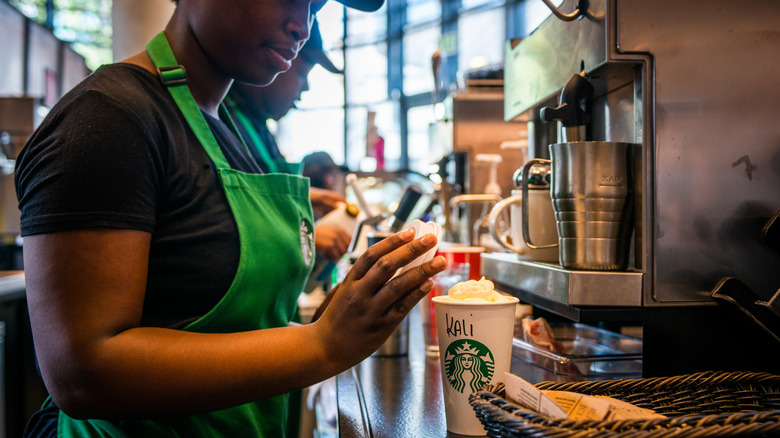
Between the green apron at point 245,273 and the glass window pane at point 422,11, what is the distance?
6863mm

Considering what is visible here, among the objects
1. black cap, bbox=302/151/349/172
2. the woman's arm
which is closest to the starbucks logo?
the woman's arm

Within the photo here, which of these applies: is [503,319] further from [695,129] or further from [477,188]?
[477,188]

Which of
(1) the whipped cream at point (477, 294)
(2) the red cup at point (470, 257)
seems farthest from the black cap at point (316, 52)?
(1) the whipped cream at point (477, 294)

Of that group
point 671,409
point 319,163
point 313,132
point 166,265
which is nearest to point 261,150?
point 166,265

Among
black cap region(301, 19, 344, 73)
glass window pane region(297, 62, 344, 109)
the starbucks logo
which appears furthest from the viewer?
glass window pane region(297, 62, 344, 109)

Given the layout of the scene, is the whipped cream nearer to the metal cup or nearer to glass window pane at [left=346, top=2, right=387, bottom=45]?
the metal cup

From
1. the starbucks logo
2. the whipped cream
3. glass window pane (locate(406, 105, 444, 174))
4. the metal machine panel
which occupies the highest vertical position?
glass window pane (locate(406, 105, 444, 174))

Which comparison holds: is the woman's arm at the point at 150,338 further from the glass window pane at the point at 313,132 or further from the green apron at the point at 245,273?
the glass window pane at the point at 313,132

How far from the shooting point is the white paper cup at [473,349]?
77 centimetres

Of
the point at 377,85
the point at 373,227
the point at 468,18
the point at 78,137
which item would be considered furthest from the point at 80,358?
the point at 377,85

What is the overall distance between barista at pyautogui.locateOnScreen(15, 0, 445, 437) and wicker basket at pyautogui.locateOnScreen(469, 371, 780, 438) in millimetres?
193

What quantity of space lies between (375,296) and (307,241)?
437 mm

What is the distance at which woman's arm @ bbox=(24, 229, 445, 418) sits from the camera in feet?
2.25

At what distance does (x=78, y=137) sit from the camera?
710mm
